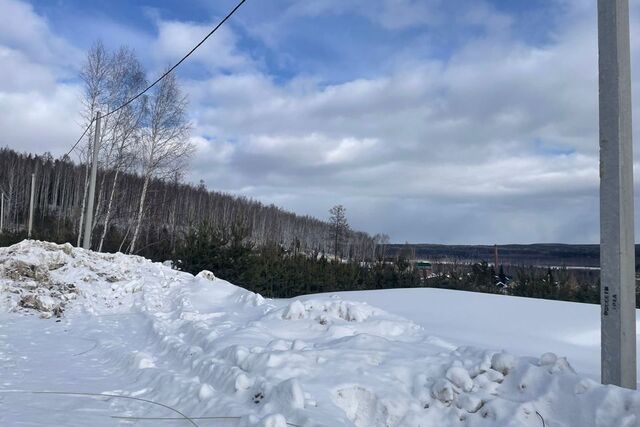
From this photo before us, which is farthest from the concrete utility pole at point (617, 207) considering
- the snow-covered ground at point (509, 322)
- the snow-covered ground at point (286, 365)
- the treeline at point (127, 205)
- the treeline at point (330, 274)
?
the treeline at point (127, 205)

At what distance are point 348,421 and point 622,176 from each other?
3360 mm

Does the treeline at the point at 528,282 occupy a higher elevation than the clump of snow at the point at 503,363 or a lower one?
higher

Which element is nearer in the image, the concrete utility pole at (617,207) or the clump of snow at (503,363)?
the concrete utility pole at (617,207)

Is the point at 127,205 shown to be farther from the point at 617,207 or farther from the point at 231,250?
the point at 617,207

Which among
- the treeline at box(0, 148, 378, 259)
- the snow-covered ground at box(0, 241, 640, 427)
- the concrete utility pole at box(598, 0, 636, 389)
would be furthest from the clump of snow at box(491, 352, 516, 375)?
the treeline at box(0, 148, 378, 259)

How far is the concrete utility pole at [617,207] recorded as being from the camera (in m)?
4.56

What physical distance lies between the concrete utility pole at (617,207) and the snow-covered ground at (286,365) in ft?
1.49

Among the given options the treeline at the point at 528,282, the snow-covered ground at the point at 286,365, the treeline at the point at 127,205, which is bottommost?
the snow-covered ground at the point at 286,365

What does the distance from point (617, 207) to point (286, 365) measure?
12.9 feet

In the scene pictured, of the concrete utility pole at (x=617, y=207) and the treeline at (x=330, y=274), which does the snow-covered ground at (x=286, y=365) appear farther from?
the treeline at (x=330, y=274)

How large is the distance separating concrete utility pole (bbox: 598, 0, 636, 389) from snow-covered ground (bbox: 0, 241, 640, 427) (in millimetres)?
453

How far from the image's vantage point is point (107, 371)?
743cm

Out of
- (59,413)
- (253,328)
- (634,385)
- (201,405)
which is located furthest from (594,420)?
(253,328)

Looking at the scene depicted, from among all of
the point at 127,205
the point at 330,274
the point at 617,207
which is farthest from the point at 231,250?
the point at 127,205
